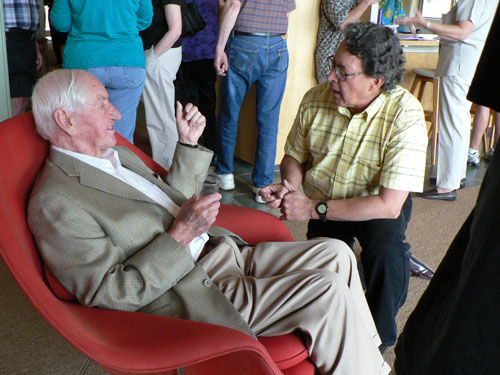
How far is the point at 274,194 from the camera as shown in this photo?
1.95 metres

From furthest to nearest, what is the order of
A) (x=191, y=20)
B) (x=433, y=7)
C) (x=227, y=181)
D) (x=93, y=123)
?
(x=433, y=7), (x=227, y=181), (x=191, y=20), (x=93, y=123)

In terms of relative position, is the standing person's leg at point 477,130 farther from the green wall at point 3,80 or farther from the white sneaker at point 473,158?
the green wall at point 3,80

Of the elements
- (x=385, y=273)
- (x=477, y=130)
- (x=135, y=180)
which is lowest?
(x=477, y=130)

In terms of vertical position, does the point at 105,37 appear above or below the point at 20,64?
above

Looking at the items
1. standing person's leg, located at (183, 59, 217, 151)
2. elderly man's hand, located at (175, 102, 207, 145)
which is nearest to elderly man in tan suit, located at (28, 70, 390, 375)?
elderly man's hand, located at (175, 102, 207, 145)

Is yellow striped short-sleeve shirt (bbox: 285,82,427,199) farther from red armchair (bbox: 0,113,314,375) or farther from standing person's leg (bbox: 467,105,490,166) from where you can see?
standing person's leg (bbox: 467,105,490,166)

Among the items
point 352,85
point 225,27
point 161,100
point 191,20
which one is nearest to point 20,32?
point 161,100

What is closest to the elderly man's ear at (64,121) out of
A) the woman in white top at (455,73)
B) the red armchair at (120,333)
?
the red armchair at (120,333)

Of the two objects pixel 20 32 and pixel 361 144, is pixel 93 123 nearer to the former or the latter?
pixel 361 144

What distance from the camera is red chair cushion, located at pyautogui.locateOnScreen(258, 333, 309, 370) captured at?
1.39 metres

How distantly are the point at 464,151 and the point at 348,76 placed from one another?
2.08 metres

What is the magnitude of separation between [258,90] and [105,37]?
119 cm

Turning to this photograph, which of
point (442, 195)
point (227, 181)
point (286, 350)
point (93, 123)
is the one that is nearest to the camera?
point (286, 350)

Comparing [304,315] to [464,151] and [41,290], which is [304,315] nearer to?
[41,290]
